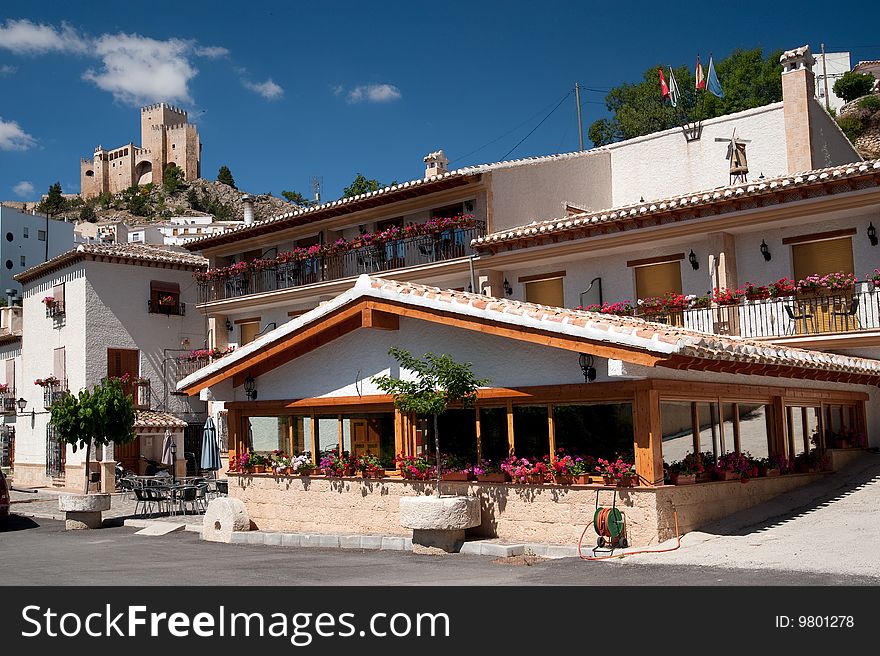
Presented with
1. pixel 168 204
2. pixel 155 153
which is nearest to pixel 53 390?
pixel 168 204

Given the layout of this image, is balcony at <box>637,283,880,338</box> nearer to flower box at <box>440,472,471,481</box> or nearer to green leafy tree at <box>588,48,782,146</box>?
flower box at <box>440,472,471,481</box>

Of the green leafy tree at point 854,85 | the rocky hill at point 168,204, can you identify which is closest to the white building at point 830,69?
the green leafy tree at point 854,85

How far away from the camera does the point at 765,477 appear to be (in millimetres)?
14094

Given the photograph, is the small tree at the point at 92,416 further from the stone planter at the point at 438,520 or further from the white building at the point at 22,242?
the white building at the point at 22,242

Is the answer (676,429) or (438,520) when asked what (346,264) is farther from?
(676,429)

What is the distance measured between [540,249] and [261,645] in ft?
59.8

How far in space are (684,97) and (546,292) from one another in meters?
36.8

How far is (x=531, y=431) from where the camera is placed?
43.6 ft

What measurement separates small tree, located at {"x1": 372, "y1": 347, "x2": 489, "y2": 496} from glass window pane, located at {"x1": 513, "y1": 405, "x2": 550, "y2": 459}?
0.69 meters

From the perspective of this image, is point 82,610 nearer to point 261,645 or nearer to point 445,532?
point 261,645

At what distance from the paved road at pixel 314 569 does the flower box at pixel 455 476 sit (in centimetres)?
141

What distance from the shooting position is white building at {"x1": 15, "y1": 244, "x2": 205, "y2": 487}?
3356 centimetres

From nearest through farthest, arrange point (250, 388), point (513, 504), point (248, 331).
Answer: point (513, 504) < point (250, 388) < point (248, 331)

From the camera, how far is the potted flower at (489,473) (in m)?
13.4
